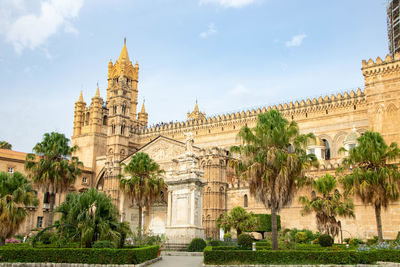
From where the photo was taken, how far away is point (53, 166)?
35.1m

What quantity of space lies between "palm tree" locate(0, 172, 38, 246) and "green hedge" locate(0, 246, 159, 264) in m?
5.96

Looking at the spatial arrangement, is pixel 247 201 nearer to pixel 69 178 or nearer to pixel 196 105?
pixel 69 178

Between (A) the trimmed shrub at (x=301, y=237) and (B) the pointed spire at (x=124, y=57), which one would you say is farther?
(B) the pointed spire at (x=124, y=57)

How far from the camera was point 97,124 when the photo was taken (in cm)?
6047

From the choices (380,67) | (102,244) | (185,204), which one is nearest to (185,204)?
(185,204)

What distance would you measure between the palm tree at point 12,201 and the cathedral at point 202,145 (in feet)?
27.8

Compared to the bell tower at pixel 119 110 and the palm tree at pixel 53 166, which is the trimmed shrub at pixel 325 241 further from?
the bell tower at pixel 119 110

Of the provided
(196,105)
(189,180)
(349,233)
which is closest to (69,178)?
(189,180)

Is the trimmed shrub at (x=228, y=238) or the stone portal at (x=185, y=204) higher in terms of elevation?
the stone portal at (x=185, y=204)

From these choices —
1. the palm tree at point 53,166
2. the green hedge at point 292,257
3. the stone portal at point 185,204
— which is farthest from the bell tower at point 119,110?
the green hedge at point 292,257

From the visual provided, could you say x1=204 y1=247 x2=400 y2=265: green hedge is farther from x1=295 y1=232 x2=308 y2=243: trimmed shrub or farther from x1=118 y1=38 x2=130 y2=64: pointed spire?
x1=118 y1=38 x2=130 y2=64: pointed spire

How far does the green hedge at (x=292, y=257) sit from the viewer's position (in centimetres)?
1734

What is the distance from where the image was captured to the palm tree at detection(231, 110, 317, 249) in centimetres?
2053

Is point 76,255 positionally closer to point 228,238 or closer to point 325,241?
point 325,241
